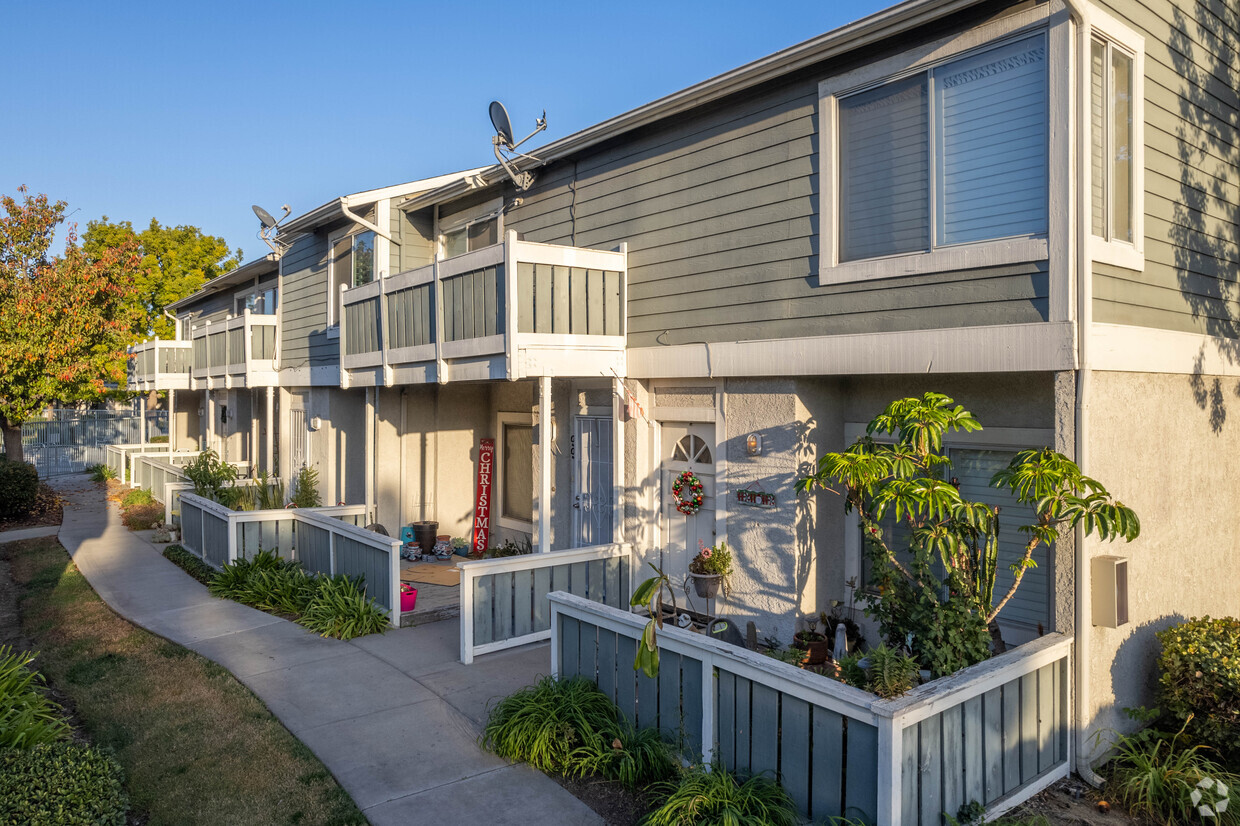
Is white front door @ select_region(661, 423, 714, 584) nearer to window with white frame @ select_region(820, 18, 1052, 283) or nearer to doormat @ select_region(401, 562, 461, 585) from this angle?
window with white frame @ select_region(820, 18, 1052, 283)

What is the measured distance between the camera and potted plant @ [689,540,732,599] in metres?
8.32

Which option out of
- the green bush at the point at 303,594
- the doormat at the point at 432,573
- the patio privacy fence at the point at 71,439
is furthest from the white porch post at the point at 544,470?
the patio privacy fence at the point at 71,439

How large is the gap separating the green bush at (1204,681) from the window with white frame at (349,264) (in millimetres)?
12193

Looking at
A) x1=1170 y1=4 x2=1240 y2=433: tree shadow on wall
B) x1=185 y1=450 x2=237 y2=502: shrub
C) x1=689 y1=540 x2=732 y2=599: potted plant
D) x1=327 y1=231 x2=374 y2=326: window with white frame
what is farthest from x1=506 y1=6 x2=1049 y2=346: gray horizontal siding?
x1=185 y1=450 x2=237 y2=502: shrub

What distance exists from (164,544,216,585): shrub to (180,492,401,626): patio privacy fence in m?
0.14

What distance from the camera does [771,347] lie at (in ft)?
25.9

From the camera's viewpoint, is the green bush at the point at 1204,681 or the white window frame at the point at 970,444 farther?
the white window frame at the point at 970,444

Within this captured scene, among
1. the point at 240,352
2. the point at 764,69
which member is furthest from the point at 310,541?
the point at 240,352

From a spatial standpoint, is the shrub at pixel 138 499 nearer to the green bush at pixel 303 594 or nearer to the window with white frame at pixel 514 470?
the green bush at pixel 303 594

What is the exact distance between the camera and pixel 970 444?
22.6 ft

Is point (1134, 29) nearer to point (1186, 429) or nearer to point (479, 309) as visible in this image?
point (1186, 429)

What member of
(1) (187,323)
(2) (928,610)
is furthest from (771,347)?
(1) (187,323)

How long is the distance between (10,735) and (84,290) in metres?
16.3

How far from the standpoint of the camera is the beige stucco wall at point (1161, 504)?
594 centimetres
